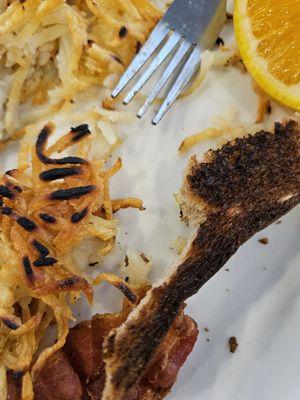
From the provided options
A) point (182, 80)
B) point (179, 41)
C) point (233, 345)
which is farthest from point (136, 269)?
point (179, 41)

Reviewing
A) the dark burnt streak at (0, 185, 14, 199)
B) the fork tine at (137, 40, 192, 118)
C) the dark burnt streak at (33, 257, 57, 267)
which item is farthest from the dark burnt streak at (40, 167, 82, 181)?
the fork tine at (137, 40, 192, 118)

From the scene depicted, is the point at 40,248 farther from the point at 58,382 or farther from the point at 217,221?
the point at 217,221

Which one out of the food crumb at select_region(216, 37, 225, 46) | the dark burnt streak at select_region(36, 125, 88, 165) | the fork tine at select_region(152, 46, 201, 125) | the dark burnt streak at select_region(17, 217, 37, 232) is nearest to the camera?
the dark burnt streak at select_region(17, 217, 37, 232)

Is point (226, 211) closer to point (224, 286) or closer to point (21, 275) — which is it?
point (224, 286)

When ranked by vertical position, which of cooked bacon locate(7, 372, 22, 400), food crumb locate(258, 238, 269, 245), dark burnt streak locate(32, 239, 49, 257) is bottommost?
cooked bacon locate(7, 372, 22, 400)

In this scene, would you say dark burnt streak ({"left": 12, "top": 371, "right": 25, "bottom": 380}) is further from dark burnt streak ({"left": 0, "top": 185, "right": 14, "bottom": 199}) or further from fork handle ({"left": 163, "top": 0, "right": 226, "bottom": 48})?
fork handle ({"left": 163, "top": 0, "right": 226, "bottom": 48})

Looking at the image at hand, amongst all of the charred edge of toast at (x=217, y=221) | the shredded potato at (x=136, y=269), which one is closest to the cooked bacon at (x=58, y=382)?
the charred edge of toast at (x=217, y=221)
